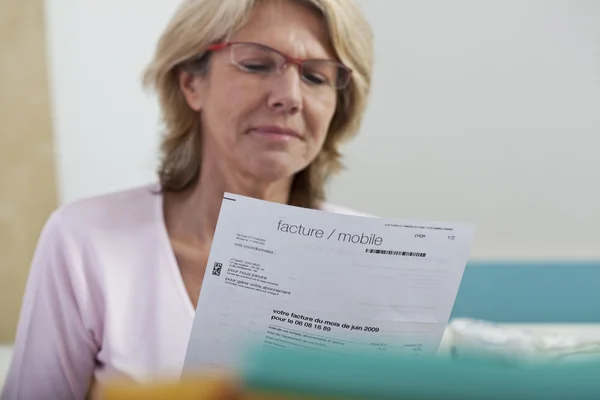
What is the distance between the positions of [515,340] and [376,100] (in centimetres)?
81

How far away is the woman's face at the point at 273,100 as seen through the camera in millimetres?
1005

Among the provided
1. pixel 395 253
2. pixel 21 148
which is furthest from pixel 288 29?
pixel 21 148

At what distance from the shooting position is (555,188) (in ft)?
5.70

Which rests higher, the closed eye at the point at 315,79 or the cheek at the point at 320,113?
the closed eye at the point at 315,79

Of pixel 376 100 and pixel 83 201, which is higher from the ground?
pixel 376 100

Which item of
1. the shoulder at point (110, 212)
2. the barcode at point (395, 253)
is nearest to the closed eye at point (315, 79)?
the shoulder at point (110, 212)

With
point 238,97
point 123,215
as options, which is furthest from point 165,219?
point 238,97

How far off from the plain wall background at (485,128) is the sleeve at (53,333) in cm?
70

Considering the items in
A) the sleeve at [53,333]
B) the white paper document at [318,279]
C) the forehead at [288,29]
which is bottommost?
the sleeve at [53,333]

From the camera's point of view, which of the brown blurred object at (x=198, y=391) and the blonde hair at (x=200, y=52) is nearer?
the brown blurred object at (x=198, y=391)

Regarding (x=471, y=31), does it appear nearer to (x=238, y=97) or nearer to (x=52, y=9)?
(x=238, y=97)

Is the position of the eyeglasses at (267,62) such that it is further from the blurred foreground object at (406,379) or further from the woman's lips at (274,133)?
the blurred foreground object at (406,379)

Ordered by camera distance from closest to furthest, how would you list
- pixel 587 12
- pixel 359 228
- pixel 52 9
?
pixel 359 228 → pixel 52 9 → pixel 587 12

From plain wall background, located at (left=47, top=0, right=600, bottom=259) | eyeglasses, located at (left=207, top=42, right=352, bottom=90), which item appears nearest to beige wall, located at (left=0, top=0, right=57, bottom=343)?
plain wall background, located at (left=47, top=0, right=600, bottom=259)
